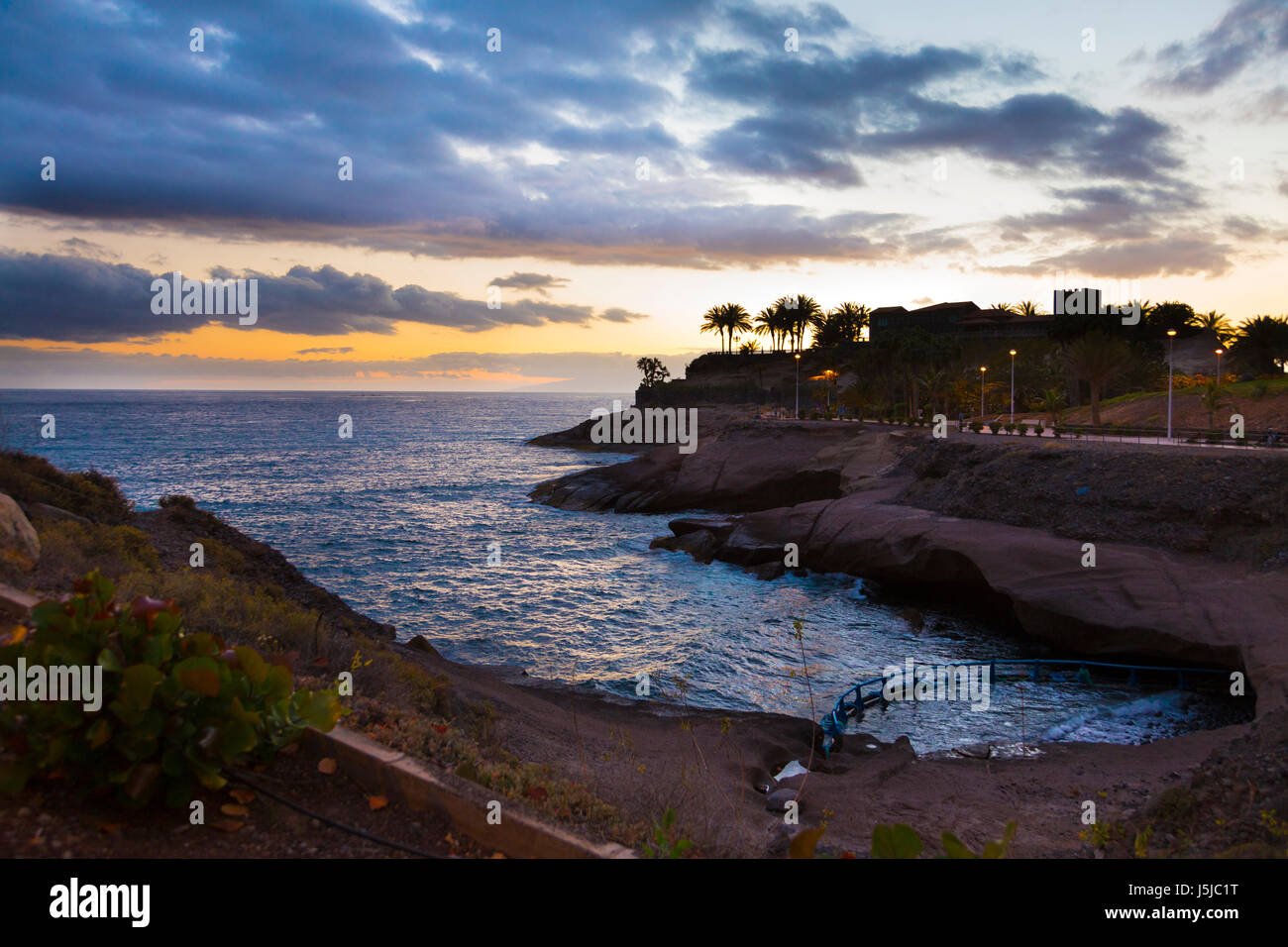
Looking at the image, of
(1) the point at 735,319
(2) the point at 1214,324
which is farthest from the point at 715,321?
(2) the point at 1214,324

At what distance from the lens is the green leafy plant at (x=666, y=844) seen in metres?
4.98

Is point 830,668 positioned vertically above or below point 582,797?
below

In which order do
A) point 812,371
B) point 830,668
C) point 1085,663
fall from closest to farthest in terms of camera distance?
1. point 1085,663
2. point 830,668
3. point 812,371

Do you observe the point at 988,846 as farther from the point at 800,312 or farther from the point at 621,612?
the point at 800,312

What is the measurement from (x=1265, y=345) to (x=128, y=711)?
8968 centimetres

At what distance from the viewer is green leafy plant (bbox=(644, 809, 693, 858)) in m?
4.98

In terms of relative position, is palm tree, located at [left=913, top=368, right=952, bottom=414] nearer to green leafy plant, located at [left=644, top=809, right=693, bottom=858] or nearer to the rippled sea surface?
the rippled sea surface

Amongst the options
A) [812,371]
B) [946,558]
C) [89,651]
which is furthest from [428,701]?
[812,371]

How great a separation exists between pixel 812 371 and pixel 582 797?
137 m

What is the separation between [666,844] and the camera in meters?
5.13

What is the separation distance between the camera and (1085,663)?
20844 mm

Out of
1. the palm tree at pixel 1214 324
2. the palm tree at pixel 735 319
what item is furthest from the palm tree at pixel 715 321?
the palm tree at pixel 1214 324
